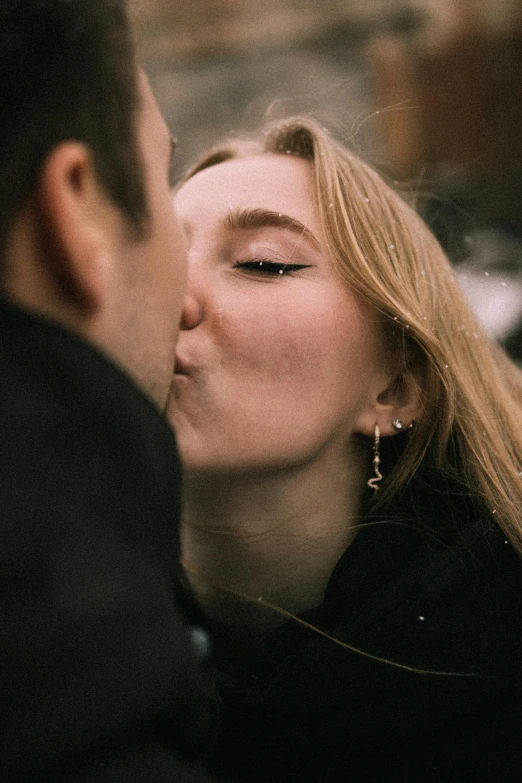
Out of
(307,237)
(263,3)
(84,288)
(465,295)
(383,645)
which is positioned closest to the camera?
(84,288)

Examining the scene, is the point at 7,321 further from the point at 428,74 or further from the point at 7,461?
the point at 428,74

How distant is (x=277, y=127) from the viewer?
5.70 feet

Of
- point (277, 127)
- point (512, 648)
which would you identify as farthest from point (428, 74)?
point (512, 648)

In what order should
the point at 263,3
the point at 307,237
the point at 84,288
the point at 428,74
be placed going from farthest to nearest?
the point at 263,3, the point at 428,74, the point at 307,237, the point at 84,288

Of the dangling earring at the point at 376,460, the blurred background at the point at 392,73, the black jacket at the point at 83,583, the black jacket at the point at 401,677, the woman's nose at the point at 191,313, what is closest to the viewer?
the black jacket at the point at 83,583

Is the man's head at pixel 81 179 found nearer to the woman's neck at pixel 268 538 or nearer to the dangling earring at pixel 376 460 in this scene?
the woman's neck at pixel 268 538

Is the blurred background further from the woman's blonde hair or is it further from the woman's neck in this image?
the woman's neck

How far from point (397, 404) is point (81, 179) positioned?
96 cm

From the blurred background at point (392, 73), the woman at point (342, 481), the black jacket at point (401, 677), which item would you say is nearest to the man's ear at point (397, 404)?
the woman at point (342, 481)

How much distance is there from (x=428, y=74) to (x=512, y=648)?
16.8ft

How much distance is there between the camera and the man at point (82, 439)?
0.67 metres

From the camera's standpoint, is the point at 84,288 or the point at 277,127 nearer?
the point at 84,288

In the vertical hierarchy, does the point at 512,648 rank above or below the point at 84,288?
below

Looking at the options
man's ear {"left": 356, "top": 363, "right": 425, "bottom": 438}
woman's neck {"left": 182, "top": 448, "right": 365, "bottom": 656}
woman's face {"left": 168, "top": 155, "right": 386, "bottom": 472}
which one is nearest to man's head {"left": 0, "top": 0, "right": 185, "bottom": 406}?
woman's face {"left": 168, "top": 155, "right": 386, "bottom": 472}
